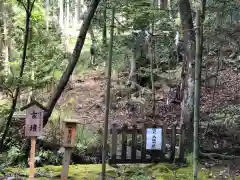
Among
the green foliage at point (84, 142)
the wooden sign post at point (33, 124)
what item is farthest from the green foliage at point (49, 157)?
the wooden sign post at point (33, 124)

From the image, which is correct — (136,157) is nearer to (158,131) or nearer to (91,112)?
(158,131)

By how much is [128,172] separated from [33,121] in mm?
2563

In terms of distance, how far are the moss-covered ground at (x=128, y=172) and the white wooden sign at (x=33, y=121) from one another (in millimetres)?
1575

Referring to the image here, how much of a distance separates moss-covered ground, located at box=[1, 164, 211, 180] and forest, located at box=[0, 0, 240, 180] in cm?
2

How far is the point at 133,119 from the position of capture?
11781mm

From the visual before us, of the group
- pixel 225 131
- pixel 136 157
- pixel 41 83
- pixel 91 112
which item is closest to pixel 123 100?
pixel 91 112

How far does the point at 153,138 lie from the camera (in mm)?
6633

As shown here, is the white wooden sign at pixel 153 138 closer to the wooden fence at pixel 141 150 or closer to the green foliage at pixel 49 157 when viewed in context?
the wooden fence at pixel 141 150

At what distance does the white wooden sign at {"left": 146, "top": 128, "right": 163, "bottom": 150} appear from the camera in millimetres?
6577

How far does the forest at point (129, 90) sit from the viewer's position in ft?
19.7

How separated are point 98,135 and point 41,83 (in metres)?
3.62

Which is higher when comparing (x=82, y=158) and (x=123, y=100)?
(x=123, y=100)

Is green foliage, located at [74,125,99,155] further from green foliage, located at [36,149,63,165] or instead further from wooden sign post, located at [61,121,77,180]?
wooden sign post, located at [61,121,77,180]

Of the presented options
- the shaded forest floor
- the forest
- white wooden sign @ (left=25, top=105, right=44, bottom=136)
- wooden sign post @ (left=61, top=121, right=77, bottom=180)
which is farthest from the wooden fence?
white wooden sign @ (left=25, top=105, right=44, bottom=136)
